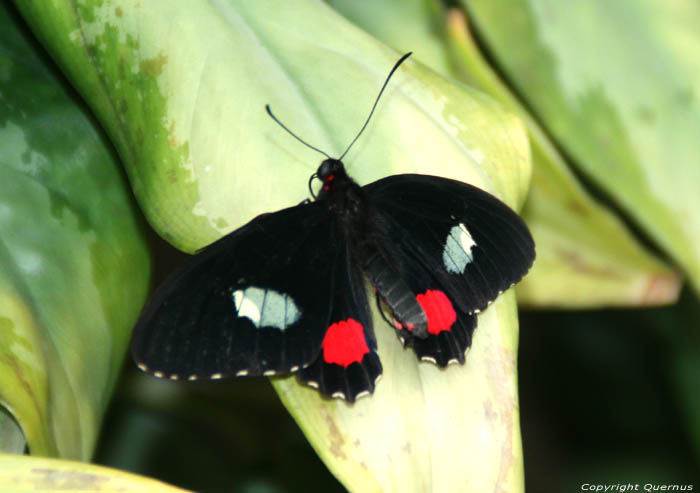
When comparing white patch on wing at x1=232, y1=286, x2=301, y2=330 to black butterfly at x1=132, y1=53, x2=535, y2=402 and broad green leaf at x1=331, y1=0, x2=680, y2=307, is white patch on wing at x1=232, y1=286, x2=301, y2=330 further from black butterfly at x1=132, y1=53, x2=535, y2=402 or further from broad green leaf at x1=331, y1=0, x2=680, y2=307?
broad green leaf at x1=331, y1=0, x2=680, y2=307

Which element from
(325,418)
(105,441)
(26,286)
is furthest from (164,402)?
(325,418)

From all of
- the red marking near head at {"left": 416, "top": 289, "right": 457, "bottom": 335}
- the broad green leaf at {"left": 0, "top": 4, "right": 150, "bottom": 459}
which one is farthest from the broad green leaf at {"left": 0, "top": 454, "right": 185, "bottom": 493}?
the red marking near head at {"left": 416, "top": 289, "right": 457, "bottom": 335}

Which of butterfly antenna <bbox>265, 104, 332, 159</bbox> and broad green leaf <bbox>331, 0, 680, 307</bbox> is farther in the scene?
broad green leaf <bbox>331, 0, 680, 307</bbox>

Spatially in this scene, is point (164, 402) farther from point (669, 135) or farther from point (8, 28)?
point (669, 135)

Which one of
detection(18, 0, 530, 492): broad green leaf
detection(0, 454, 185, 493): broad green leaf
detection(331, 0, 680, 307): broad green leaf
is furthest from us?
detection(331, 0, 680, 307): broad green leaf

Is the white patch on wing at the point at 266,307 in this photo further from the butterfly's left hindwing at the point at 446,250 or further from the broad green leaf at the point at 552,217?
the broad green leaf at the point at 552,217

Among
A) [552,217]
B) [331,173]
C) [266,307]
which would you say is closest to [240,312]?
[266,307]

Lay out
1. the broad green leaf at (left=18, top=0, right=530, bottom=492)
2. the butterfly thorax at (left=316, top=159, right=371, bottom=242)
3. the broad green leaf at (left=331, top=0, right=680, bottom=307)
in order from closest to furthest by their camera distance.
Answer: the broad green leaf at (left=18, top=0, right=530, bottom=492) → the butterfly thorax at (left=316, top=159, right=371, bottom=242) → the broad green leaf at (left=331, top=0, right=680, bottom=307)

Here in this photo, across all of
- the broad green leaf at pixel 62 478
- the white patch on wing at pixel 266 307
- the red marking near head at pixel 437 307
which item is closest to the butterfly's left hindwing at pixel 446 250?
the red marking near head at pixel 437 307
